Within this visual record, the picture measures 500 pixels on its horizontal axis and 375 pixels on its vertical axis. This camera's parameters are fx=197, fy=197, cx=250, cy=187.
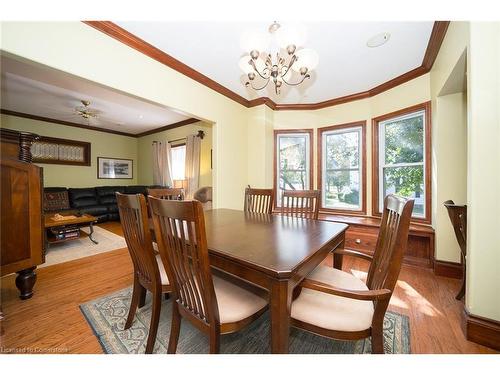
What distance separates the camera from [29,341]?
1292mm

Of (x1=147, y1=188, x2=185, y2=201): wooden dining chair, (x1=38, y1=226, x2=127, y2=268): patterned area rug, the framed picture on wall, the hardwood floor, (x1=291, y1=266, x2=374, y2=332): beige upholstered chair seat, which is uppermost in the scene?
the framed picture on wall

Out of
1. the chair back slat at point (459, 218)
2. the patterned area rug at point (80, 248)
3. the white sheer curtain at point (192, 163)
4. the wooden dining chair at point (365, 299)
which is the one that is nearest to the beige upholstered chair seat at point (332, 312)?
the wooden dining chair at point (365, 299)

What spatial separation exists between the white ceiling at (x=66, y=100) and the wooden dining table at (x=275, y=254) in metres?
1.92

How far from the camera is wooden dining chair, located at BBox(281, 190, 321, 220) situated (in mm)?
1987

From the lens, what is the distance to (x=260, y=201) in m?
2.29

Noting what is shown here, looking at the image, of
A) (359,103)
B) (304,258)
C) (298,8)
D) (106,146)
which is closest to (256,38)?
(298,8)

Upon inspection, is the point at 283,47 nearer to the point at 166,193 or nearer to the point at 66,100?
the point at 166,193

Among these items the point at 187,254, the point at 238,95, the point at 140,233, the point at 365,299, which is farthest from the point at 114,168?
the point at 365,299

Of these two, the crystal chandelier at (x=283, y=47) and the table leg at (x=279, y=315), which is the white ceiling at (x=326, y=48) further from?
the table leg at (x=279, y=315)

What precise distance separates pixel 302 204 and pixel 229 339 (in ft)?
4.26

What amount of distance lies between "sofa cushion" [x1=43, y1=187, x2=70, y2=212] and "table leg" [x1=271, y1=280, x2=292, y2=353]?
560cm

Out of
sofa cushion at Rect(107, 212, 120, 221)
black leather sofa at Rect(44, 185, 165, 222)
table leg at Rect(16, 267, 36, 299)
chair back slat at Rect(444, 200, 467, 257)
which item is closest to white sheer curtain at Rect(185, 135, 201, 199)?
black leather sofa at Rect(44, 185, 165, 222)

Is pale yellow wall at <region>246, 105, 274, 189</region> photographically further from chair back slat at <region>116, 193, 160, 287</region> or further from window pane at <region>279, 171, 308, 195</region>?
chair back slat at <region>116, 193, 160, 287</region>

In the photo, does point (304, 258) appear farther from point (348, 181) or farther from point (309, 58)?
point (348, 181)
